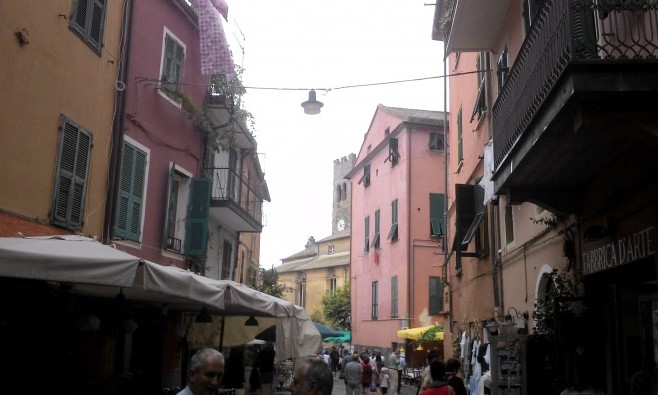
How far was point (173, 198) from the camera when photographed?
1517cm

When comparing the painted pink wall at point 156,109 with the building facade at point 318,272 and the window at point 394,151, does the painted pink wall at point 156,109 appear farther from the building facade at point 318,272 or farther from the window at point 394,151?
the building facade at point 318,272

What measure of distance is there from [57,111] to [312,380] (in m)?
8.07

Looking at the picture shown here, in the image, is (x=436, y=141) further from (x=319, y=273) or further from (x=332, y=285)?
(x=319, y=273)

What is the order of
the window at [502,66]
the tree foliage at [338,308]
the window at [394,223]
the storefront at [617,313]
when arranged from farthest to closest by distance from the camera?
the tree foliage at [338,308] < the window at [394,223] < the window at [502,66] < the storefront at [617,313]

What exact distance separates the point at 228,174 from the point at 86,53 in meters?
8.74

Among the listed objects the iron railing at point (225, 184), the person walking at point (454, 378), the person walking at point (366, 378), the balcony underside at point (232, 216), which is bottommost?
the person walking at point (366, 378)

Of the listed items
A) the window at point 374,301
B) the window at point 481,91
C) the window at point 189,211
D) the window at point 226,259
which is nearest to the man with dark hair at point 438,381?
the window at point 481,91

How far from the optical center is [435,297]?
99.1 feet

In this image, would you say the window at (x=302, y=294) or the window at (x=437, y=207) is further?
the window at (x=302, y=294)

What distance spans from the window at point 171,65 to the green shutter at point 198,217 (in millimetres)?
2187

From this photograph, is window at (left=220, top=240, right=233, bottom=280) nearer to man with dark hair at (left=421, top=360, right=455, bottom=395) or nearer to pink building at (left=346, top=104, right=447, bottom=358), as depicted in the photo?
pink building at (left=346, top=104, right=447, bottom=358)

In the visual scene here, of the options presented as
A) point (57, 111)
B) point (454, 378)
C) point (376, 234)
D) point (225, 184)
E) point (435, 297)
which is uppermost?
point (376, 234)

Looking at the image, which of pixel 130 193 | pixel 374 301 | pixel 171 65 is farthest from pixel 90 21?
pixel 374 301

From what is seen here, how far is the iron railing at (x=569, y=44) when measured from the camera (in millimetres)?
6023
